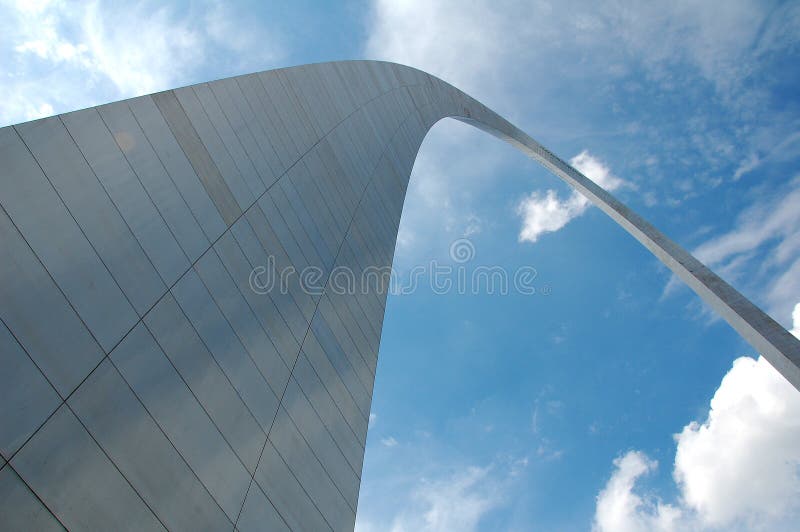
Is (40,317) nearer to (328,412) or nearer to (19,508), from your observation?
(19,508)

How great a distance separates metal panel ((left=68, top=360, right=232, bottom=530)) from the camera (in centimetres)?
763

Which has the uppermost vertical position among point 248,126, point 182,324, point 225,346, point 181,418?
point 248,126

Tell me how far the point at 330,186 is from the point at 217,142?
6.17m

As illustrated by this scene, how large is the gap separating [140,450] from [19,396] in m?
2.10

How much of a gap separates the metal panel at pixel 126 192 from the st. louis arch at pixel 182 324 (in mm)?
28

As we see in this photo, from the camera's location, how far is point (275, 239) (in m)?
13.8

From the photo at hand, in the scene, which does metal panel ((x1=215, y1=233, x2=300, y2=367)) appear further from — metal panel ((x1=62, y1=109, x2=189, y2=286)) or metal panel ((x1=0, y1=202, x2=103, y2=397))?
metal panel ((x1=0, y1=202, x2=103, y2=397))

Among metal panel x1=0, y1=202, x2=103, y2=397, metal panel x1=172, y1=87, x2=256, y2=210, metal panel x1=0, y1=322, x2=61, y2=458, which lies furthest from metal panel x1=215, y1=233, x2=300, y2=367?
metal panel x1=0, y1=322, x2=61, y2=458

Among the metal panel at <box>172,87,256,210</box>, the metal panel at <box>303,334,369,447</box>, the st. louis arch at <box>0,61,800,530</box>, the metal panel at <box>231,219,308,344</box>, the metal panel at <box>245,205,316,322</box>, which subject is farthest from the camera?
the metal panel at <box>303,334,369,447</box>

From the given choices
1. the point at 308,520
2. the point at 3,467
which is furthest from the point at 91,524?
the point at 308,520

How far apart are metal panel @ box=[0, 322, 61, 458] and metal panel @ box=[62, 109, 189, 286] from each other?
294cm

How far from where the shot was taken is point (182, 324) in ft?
32.0

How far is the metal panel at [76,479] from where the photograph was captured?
6.66 m

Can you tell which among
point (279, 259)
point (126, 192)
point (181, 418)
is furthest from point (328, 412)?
point (126, 192)
